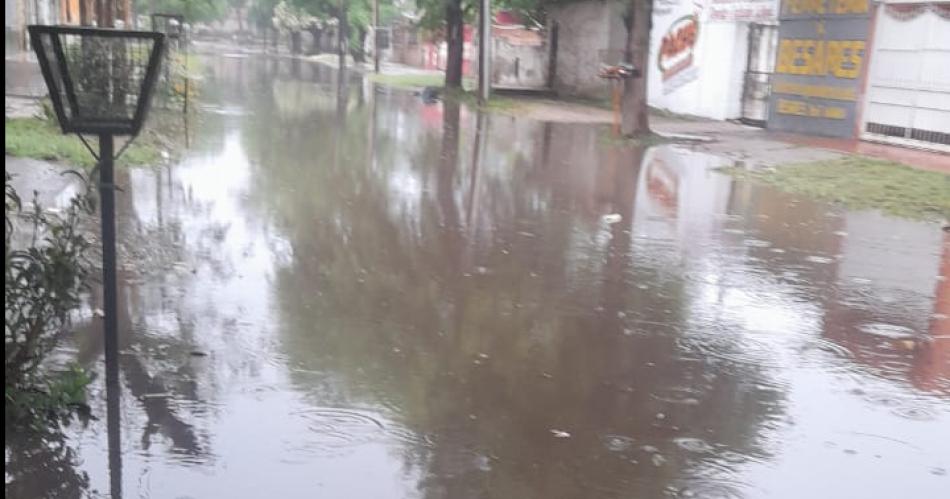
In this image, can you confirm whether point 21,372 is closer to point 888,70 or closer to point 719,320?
point 719,320

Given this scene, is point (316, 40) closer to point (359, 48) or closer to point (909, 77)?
point (359, 48)

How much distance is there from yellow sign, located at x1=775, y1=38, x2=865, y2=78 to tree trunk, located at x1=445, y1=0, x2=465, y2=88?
454 inches

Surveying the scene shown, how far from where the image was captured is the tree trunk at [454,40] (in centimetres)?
3030

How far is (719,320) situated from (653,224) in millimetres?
3632

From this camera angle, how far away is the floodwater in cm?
453

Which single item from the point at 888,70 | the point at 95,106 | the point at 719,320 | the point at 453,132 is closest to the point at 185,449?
the point at 95,106

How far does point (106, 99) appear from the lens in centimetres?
513

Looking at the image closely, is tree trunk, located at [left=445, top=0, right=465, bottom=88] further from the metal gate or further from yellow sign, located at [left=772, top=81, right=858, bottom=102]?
yellow sign, located at [left=772, top=81, right=858, bottom=102]

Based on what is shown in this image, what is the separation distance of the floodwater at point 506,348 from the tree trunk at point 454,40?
18.9m

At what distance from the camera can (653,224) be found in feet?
35.0

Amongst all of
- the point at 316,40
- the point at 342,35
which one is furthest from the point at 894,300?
the point at 316,40

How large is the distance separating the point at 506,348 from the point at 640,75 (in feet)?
41.7

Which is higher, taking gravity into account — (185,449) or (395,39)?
(395,39)

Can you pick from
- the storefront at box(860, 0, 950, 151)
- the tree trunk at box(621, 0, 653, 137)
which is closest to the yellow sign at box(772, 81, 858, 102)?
the storefront at box(860, 0, 950, 151)
